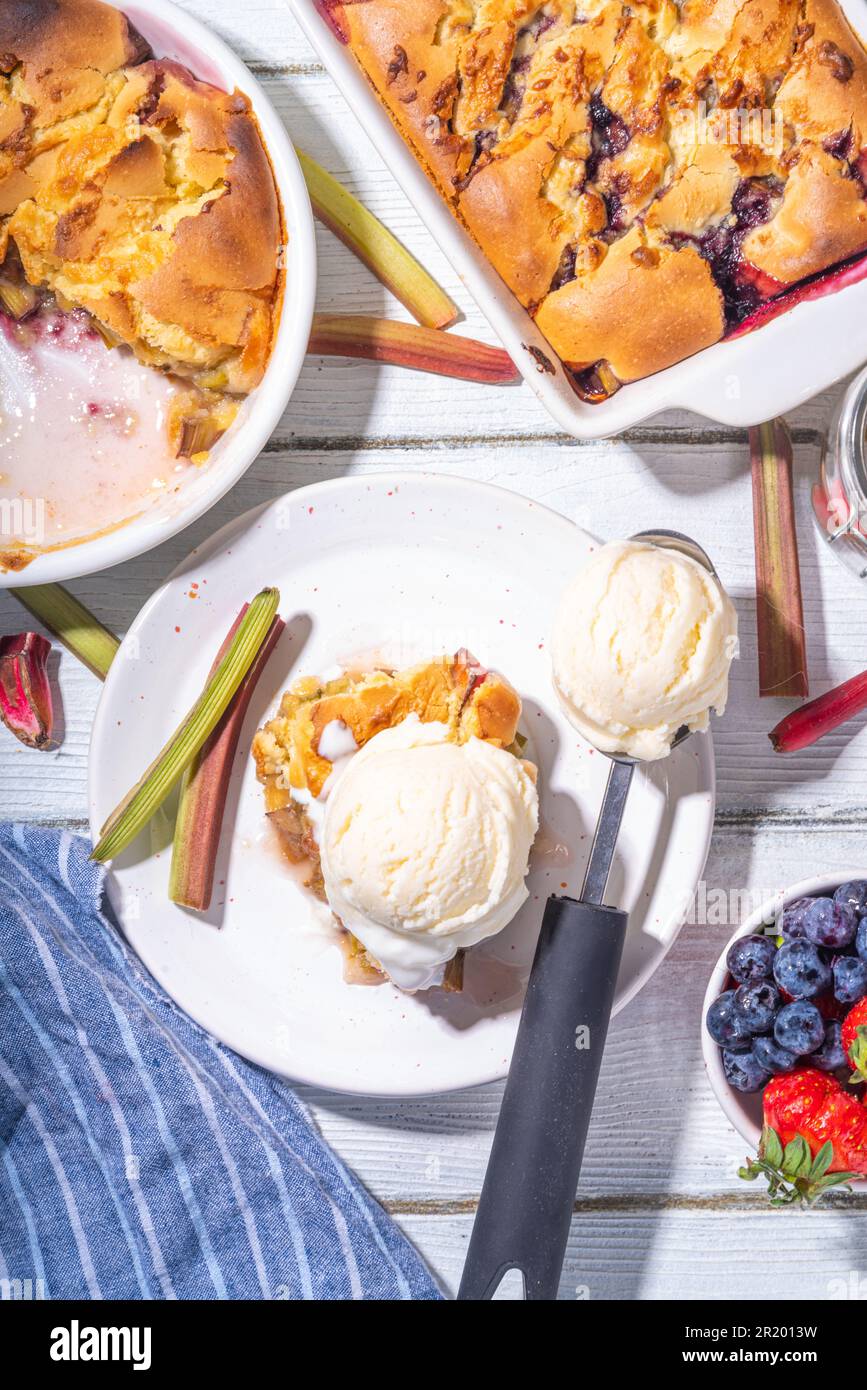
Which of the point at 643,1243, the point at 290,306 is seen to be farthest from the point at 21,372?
the point at 643,1243

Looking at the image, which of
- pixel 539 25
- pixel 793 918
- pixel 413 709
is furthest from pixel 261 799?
pixel 539 25

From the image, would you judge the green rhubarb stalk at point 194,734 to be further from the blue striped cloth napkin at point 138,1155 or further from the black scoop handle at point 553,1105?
the black scoop handle at point 553,1105

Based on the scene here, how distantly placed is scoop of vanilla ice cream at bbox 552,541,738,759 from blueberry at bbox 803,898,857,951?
0.29 m

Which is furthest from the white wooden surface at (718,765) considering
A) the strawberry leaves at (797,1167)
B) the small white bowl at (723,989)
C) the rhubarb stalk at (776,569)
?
the strawberry leaves at (797,1167)

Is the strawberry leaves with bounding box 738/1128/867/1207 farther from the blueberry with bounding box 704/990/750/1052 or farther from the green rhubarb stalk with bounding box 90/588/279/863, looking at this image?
the green rhubarb stalk with bounding box 90/588/279/863

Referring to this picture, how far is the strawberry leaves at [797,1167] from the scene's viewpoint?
1.33 meters

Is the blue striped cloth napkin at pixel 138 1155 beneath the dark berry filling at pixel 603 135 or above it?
beneath

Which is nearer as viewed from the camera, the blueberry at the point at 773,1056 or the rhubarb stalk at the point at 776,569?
the blueberry at the point at 773,1056

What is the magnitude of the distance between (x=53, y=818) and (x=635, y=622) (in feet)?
3.09

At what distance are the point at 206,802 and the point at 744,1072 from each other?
2.73 ft

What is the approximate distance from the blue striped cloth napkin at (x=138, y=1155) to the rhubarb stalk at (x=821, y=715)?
91 cm

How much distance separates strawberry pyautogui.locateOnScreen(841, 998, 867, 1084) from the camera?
1.33 m
